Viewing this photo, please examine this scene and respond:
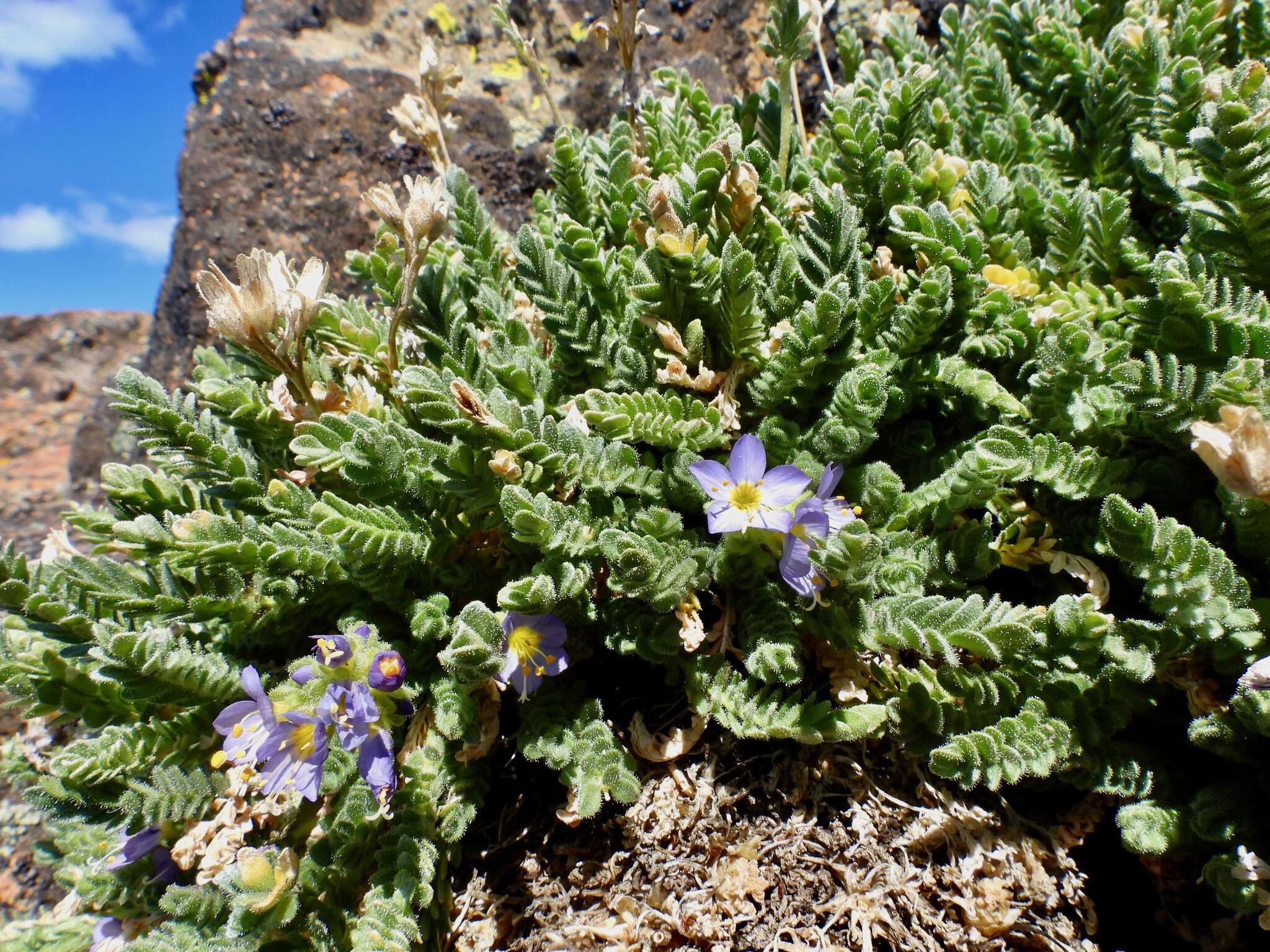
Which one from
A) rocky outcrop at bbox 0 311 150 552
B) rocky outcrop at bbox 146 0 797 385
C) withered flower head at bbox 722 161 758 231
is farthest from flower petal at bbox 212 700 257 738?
rocky outcrop at bbox 0 311 150 552

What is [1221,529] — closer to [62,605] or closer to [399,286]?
[399,286]

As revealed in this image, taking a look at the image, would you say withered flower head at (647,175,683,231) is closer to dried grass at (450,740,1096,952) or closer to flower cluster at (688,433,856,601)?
flower cluster at (688,433,856,601)

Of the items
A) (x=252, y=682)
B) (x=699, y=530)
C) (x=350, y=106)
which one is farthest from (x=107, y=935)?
(x=350, y=106)

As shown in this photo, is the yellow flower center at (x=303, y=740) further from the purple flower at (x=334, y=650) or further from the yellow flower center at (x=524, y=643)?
the yellow flower center at (x=524, y=643)

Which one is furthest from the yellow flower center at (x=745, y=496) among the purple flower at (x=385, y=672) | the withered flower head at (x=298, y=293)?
the withered flower head at (x=298, y=293)

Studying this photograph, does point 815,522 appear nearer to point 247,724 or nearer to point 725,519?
point 725,519

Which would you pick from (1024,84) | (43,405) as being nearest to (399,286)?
(1024,84)
